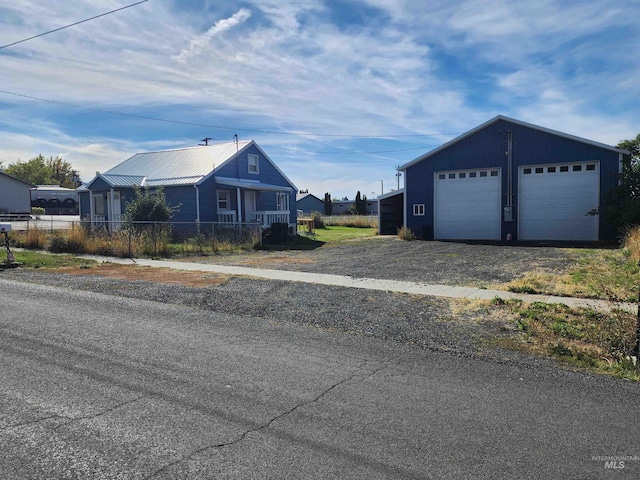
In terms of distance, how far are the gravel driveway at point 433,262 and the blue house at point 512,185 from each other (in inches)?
149

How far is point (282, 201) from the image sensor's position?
1277 inches

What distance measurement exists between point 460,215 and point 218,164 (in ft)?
44.4

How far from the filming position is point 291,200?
33.3m

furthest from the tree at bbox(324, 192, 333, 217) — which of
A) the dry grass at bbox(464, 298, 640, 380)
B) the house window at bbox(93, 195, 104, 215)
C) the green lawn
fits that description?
the dry grass at bbox(464, 298, 640, 380)

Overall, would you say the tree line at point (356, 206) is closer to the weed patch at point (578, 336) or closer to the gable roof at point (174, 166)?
the gable roof at point (174, 166)

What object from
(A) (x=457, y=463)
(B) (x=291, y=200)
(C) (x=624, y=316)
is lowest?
(A) (x=457, y=463)

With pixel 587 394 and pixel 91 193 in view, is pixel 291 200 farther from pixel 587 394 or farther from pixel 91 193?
pixel 587 394

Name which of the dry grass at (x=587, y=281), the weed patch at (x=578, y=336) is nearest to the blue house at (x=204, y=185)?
the dry grass at (x=587, y=281)

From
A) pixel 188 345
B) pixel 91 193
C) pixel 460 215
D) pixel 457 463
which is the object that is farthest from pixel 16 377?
pixel 91 193

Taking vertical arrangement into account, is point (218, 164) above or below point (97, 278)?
above

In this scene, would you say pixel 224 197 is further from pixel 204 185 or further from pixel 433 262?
pixel 433 262

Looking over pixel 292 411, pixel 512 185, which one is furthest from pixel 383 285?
pixel 512 185

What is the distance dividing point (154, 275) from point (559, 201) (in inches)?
724

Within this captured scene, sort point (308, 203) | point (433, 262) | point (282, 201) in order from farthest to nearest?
point (308, 203), point (282, 201), point (433, 262)
